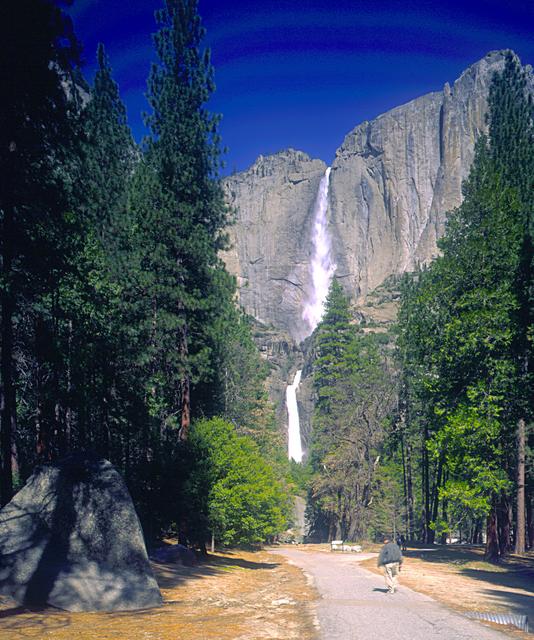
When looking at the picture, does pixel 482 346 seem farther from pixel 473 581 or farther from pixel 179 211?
pixel 179 211

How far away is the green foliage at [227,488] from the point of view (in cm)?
1786

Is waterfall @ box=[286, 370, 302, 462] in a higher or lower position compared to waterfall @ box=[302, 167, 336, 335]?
lower

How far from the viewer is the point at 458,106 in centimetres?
12581

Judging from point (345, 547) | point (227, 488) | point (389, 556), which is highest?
point (227, 488)

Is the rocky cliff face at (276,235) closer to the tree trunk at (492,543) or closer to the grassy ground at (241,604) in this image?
the tree trunk at (492,543)

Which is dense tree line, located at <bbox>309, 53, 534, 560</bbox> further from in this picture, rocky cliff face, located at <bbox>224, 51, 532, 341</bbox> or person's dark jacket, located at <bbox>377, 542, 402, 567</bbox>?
rocky cliff face, located at <bbox>224, 51, 532, 341</bbox>

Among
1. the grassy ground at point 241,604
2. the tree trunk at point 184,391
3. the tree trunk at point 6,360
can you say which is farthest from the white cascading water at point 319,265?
the tree trunk at point 6,360

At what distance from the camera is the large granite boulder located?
8266mm

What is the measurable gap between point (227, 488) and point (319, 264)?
125552 mm

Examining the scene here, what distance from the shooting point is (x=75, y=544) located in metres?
8.80

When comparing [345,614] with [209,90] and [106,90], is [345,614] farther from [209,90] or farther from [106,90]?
[106,90]

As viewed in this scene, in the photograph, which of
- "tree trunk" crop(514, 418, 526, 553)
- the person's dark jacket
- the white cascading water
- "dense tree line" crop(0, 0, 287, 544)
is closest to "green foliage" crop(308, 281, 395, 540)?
"dense tree line" crop(0, 0, 287, 544)

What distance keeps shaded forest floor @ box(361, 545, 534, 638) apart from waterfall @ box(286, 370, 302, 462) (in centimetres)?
6658

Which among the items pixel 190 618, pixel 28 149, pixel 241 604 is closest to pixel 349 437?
pixel 241 604
